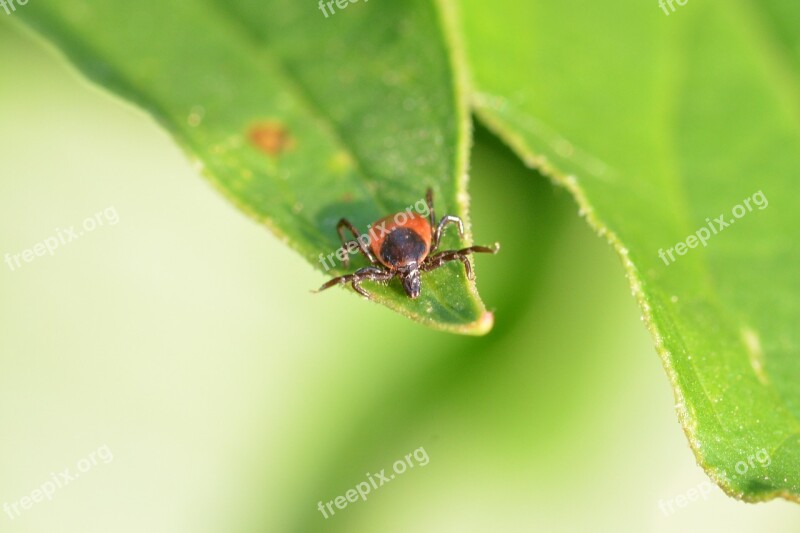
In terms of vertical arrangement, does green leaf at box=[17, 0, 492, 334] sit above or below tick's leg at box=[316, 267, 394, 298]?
above

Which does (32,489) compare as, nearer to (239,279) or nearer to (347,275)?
(239,279)

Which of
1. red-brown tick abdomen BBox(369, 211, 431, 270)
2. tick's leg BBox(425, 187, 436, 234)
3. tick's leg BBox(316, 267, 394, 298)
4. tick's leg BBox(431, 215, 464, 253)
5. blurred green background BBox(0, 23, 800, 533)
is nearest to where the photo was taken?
tick's leg BBox(431, 215, 464, 253)

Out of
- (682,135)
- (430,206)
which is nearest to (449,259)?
(430,206)

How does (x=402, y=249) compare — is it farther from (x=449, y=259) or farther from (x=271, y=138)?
(x=271, y=138)

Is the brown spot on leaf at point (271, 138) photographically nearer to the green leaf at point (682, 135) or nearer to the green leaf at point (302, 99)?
the green leaf at point (302, 99)

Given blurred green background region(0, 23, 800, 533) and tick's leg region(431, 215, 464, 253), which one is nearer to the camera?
tick's leg region(431, 215, 464, 253)

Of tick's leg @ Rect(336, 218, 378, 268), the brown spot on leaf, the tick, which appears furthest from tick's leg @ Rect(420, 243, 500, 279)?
the brown spot on leaf

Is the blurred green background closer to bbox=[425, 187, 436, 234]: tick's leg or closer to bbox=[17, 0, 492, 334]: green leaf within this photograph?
bbox=[17, 0, 492, 334]: green leaf

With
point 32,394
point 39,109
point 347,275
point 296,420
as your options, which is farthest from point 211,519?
point 39,109
